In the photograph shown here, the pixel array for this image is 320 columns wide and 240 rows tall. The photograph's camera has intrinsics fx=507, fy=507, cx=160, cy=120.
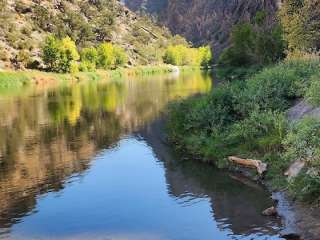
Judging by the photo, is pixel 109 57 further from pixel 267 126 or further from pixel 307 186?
pixel 307 186

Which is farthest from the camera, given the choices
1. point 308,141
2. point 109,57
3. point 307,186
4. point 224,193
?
point 109,57

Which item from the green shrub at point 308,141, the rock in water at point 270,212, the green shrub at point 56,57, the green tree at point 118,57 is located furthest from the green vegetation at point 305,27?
the green tree at point 118,57

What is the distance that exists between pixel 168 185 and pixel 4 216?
6756 mm

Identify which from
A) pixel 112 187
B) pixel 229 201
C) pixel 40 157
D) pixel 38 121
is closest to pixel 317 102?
pixel 229 201

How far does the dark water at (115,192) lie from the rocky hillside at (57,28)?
77.3 metres

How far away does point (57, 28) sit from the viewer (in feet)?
468

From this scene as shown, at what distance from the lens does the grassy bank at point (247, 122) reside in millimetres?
21391

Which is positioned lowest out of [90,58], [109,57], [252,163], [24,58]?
[252,163]

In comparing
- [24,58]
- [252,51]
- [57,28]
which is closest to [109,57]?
[57,28]

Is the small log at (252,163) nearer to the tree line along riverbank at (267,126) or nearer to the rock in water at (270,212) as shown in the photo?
the tree line along riverbank at (267,126)

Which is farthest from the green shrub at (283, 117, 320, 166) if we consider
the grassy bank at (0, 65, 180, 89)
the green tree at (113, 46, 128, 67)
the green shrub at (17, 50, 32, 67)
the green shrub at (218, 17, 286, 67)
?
the green tree at (113, 46, 128, 67)

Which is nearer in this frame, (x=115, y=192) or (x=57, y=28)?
(x=115, y=192)

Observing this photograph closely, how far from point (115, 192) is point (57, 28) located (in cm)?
12826

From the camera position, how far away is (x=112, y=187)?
21.3 m
